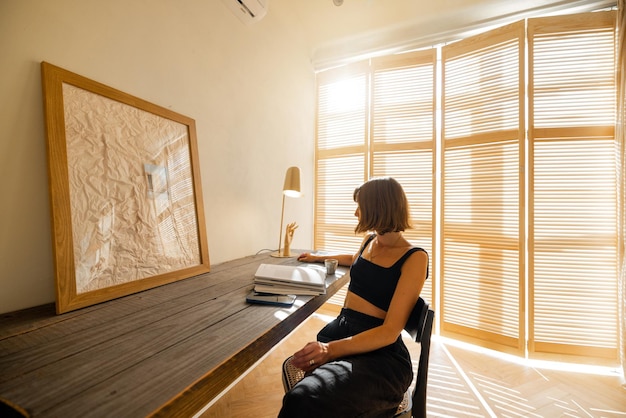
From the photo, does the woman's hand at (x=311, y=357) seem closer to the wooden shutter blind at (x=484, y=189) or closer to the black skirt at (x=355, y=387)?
the black skirt at (x=355, y=387)

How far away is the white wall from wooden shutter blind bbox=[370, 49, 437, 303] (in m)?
0.84

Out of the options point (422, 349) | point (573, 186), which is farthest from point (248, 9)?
point (573, 186)

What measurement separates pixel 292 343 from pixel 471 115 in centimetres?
280

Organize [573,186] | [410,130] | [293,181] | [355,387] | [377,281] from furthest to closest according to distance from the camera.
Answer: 1. [410,130]
2. [573,186]
3. [293,181]
4. [377,281]
5. [355,387]

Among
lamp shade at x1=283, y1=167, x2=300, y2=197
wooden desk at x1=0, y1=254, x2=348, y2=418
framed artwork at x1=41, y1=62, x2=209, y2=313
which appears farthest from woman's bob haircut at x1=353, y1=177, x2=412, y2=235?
framed artwork at x1=41, y1=62, x2=209, y2=313

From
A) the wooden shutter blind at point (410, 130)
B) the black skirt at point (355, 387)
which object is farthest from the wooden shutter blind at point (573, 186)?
the black skirt at point (355, 387)

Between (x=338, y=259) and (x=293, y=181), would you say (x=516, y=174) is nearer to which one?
(x=338, y=259)

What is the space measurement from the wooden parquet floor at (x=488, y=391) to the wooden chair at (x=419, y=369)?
83cm

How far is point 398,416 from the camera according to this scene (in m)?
0.95

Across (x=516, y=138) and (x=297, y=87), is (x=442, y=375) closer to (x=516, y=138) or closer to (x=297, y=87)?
(x=516, y=138)

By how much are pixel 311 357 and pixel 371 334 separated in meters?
0.24

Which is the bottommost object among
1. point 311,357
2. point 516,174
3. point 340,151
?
point 311,357

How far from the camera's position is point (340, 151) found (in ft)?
10.2

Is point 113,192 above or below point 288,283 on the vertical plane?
above
